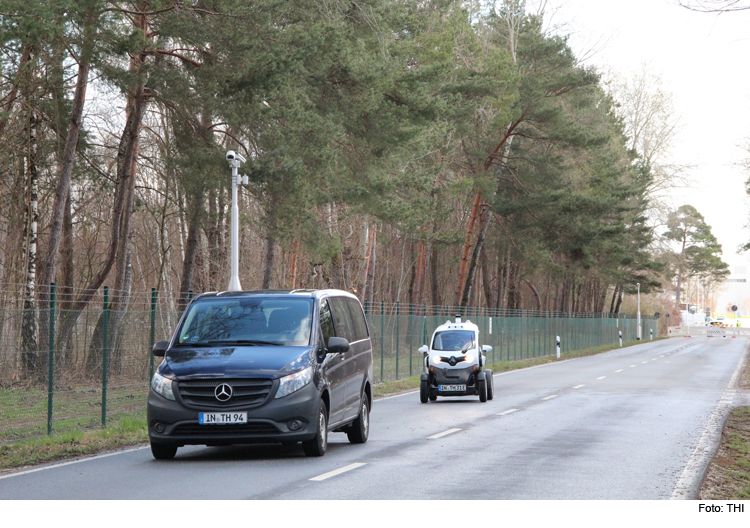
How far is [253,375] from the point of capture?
10539 mm

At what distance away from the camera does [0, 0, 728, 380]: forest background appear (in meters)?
→ 21.2

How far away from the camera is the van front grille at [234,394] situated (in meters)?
10.5

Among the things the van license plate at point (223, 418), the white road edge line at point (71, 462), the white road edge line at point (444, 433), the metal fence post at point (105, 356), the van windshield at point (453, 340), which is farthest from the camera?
the van windshield at point (453, 340)

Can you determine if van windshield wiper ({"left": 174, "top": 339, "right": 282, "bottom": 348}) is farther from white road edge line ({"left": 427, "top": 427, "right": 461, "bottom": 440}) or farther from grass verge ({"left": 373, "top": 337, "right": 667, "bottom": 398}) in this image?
grass verge ({"left": 373, "top": 337, "right": 667, "bottom": 398})

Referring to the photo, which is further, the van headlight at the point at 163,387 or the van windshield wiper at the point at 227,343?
the van windshield wiper at the point at 227,343

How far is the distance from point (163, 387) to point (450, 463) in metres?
3.42

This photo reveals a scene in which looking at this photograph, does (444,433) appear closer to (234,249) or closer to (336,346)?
(336,346)

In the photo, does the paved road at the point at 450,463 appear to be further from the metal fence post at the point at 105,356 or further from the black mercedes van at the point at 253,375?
the metal fence post at the point at 105,356

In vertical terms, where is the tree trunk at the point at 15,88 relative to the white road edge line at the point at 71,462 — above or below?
above

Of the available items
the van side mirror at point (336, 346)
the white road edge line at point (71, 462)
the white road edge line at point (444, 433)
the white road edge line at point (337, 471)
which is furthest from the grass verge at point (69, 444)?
the white road edge line at point (444, 433)

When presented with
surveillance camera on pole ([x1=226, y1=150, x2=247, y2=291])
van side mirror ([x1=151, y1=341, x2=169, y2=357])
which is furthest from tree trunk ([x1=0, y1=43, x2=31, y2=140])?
van side mirror ([x1=151, y1=341, x2=169, y2=357])

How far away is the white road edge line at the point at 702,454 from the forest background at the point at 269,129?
903 centimetres

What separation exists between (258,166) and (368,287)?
25605mm

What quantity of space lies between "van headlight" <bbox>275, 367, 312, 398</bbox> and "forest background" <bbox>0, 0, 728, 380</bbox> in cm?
475
